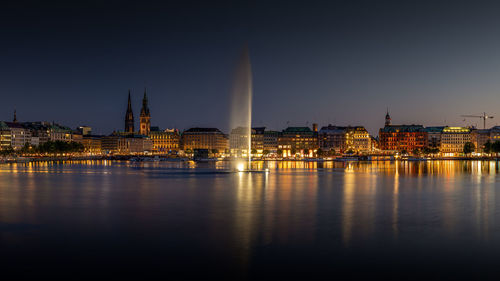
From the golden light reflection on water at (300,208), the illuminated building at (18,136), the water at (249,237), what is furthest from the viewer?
the illuminated building at (18,136)

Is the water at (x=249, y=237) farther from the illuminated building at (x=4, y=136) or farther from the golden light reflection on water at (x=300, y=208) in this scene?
the illuminated building at (x=4, y=136)

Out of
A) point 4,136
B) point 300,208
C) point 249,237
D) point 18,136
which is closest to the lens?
point 249,237

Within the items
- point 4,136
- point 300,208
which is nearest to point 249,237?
point 300,208

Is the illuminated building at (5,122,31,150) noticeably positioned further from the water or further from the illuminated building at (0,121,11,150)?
the water

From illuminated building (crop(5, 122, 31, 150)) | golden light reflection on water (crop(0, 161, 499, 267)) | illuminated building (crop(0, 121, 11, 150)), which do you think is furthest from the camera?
illuminated building (crop(5, 122, 31, 150))

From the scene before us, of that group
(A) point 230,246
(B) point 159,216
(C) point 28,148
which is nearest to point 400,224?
(A) point 230,246

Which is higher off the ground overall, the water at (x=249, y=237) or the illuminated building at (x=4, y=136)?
the illuminated building at (x=4, y=136)

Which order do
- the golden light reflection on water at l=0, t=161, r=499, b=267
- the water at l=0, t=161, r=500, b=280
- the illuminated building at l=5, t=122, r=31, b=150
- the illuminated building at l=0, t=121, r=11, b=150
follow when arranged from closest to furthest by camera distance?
1. the water at l=0, t=161, r=500, b=280
2. the golden light reflection on water at l=0, t=161, r=499, b=267
3. the illuminated building at l=0, t=121, r=11, b=150
4. the illuminated building at l=5, t=122, r=31, b=150

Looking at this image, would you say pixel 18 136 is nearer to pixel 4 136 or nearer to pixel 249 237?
pixel 4 136

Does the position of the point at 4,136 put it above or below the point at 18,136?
below

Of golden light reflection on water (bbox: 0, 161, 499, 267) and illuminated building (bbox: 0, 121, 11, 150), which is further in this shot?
illuminated building (bbox: 0, 121, 11, 150)

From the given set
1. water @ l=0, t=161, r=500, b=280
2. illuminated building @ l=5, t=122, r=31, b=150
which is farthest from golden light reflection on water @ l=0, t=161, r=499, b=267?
illuminated building @ l=5, t=122, r=31, b=150

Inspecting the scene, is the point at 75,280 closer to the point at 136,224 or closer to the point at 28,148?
the point at 136,224

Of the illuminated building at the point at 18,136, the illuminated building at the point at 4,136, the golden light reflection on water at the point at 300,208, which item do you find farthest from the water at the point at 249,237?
the illuminated building at the point at 18,136
